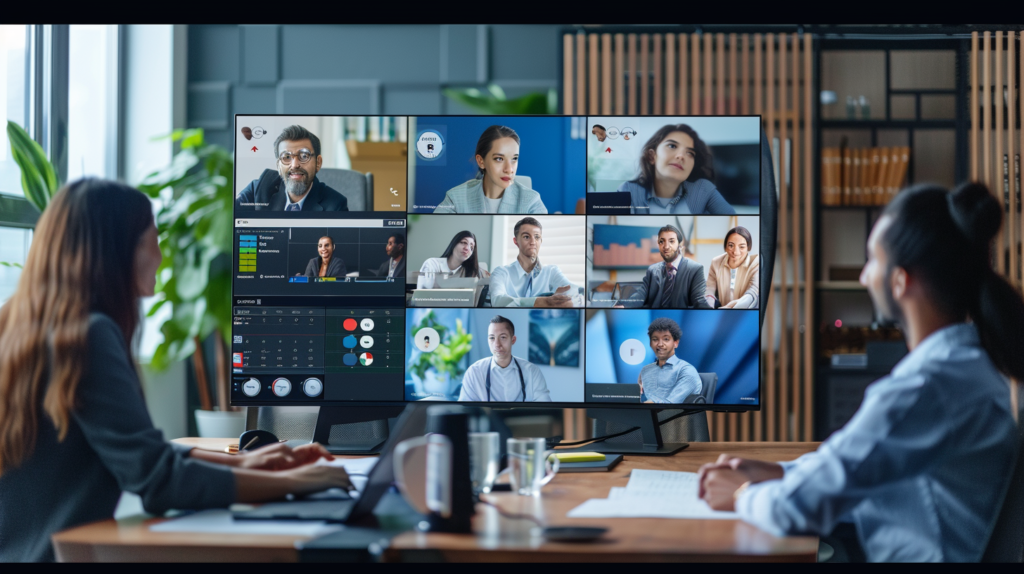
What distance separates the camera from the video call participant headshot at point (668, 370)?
1729 millimetres

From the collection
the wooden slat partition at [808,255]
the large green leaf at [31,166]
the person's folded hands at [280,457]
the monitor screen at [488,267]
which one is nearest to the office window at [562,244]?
the monitor screen at [488,267]

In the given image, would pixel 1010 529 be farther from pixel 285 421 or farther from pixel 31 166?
pixel 31 166

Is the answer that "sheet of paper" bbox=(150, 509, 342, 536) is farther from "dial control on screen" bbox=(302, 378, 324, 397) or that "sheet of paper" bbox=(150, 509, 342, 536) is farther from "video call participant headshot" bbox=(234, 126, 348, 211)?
"video call participant headshot" bbox=(234, 126, 348, 211)

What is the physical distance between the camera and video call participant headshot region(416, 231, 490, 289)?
176 centimetres

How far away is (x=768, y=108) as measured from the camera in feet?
13.3

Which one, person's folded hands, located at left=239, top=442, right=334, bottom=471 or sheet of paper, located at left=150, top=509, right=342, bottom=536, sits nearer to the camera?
sheet of paper, located at left=150, top=509, right=342, bottom=536

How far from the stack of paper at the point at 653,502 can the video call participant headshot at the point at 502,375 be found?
1.14 ft

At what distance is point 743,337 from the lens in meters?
1.74

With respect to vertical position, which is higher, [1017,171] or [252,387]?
[1017,171]

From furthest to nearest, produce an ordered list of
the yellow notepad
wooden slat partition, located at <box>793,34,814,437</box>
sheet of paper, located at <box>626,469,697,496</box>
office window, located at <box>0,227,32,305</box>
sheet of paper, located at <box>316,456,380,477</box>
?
1. wooden slat partition, located at <box>793,34,814,437</box>
2. office window, located at <box>0,227,32,305</box>
3. the yellow notepad
4. sheet of paper, located at <box>316,456,380,477</box>
5. sheet of paper, located at <box>626,469,697,496</box>

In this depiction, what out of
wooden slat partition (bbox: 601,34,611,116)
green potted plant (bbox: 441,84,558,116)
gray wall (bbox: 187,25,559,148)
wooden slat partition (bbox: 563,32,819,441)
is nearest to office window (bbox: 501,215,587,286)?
green potted plant (bbox: 441,84,558,116)

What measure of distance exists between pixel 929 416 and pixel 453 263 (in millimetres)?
1037

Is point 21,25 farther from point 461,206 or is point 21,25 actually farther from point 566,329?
point 566,329

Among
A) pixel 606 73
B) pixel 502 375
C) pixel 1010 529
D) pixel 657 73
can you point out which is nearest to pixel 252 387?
pixel 502 375
